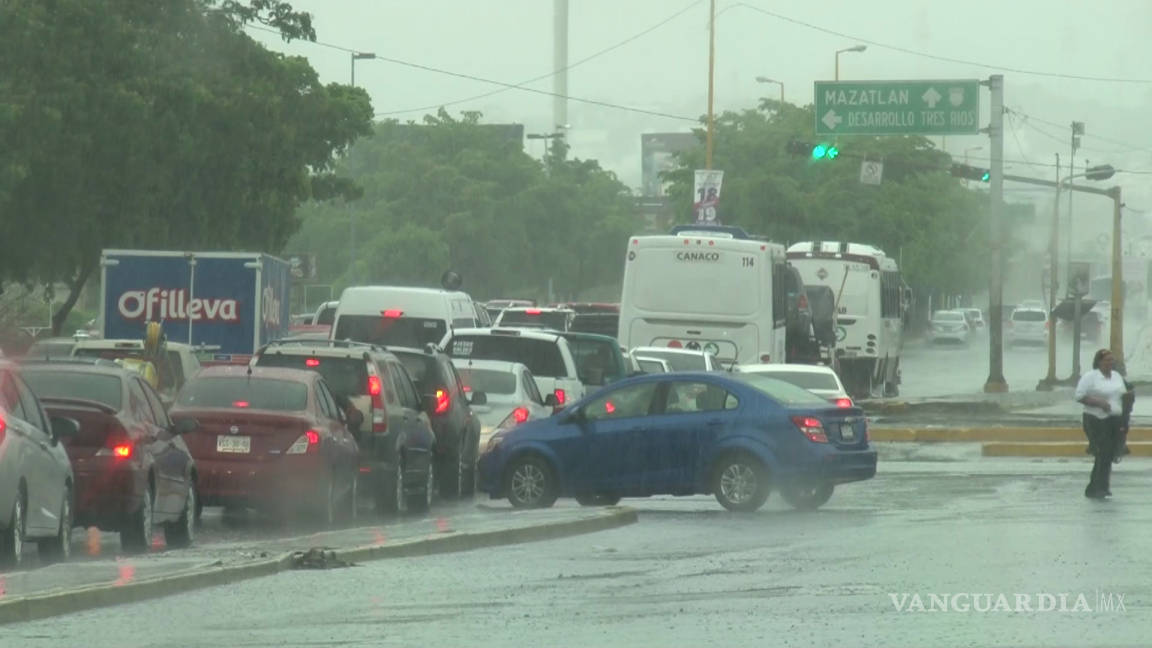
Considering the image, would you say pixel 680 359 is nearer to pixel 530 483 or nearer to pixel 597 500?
pixel 597 500

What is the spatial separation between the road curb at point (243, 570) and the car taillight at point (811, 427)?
7.91ft

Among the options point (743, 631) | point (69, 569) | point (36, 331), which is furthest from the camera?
point (36, 331)

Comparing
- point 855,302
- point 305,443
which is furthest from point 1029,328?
point 305,443

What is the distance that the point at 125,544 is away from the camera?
57.0 feet

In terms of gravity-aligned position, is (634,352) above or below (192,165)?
below

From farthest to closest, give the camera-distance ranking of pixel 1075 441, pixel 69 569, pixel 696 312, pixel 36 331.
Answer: pixel 36 331
pixel 696 312
pixel 1075 441
pixel 69 569

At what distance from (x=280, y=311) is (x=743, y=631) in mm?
23687

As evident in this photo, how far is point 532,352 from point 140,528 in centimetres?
1090

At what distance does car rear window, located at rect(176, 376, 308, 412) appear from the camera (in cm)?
1961

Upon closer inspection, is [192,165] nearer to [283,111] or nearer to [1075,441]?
[283,111]

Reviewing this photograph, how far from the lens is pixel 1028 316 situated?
94.6 m

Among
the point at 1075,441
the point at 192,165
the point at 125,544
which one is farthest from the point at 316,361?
the point at 192,165

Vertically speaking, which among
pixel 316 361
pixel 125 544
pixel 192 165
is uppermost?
pixel 192 165

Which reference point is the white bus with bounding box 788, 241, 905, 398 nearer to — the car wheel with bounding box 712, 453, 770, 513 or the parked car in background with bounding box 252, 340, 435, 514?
the car wheel with bounding box 712, 453, 770, 513
